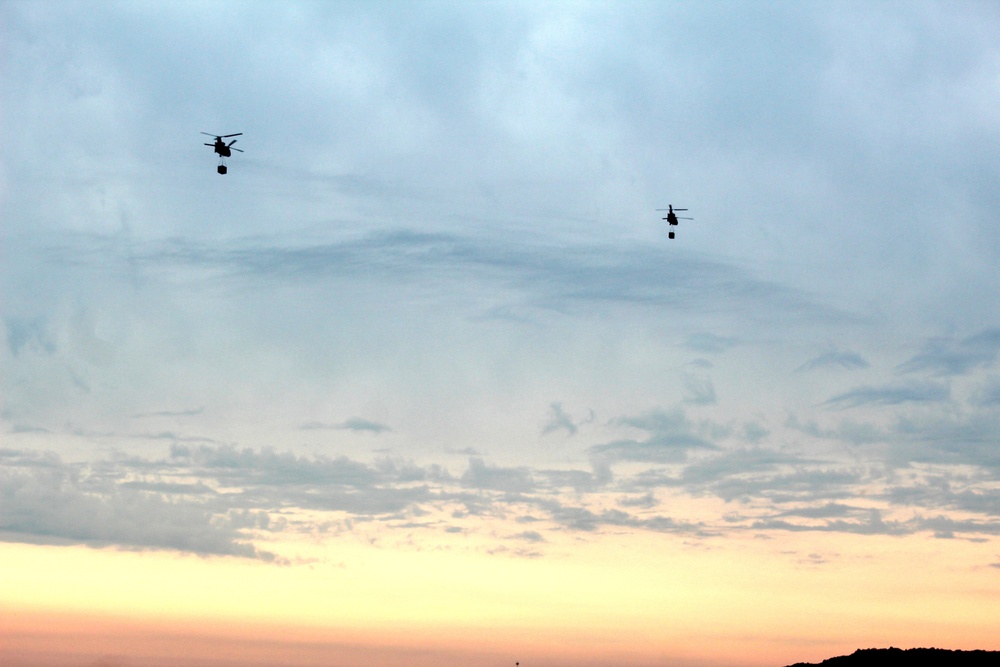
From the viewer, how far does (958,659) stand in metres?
181

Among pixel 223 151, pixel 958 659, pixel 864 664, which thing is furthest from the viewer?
pixel 864 664

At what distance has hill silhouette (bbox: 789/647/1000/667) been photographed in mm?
178875

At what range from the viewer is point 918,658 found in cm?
18550

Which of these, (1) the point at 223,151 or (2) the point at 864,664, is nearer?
(1) the point at 223,151

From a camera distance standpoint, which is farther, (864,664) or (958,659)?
(864,664)

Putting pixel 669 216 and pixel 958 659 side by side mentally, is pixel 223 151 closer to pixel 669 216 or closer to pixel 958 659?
pixel 669 216

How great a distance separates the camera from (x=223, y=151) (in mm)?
152625

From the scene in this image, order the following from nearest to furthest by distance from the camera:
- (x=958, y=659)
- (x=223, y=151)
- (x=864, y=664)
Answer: (x=223, y=151) → (x=958, y=659) → (x=864, y=664)

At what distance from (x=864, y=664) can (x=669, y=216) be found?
10371cm

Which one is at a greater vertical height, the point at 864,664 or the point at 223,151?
the point at 223,151

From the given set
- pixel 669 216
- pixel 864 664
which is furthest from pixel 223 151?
pixel 864 664

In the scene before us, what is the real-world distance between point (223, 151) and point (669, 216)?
297ft

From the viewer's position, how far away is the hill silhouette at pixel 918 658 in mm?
178875

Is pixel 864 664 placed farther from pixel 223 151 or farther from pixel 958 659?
pixel 223 151
